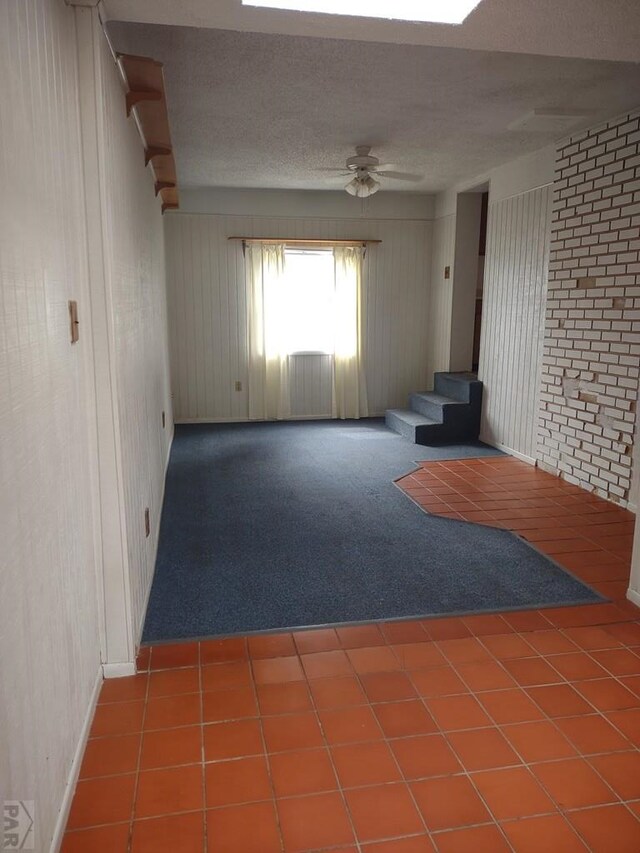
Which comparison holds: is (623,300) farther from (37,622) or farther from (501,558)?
(37,622)

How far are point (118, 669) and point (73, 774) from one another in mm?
503

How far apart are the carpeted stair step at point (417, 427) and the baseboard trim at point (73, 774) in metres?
4.22

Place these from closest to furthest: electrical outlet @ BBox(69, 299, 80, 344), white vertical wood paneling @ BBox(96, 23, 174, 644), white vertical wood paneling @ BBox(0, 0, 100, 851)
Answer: white vertical wood paneling @ BBox(0, 0, 100, 851) < electrical outlet @ BBox(69, 299, 80, 344) < white vertical wood paneling @ BBox(96, 23, 174, 644)

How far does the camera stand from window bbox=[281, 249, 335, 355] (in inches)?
266

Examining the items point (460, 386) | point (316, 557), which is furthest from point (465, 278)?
point (316, 557)

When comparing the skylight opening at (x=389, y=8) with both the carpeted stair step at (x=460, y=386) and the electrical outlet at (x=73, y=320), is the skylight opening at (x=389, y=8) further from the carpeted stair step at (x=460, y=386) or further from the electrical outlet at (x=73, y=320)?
the carpeted stair step at (x=460, y=386)

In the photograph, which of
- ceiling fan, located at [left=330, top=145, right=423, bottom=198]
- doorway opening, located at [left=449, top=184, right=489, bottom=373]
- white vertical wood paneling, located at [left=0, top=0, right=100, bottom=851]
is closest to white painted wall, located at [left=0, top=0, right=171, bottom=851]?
white vertical wood paneling, located at [left=0, top=0, right=100, bottom=851]

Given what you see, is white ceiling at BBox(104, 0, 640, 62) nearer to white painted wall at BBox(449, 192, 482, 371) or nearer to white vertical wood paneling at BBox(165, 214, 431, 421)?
white painted wall at BBox(449, 192, 482, 371)

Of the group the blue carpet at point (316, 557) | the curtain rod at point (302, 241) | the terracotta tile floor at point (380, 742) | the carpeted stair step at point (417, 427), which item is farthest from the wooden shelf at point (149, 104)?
the carpeted stair step at point (417, 427)

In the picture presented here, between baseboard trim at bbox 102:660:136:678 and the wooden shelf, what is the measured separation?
7.22 feet

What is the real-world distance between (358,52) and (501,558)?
2640mm

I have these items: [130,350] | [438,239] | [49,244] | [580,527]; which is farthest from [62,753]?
[438,239]

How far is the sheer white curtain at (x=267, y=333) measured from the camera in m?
6.56

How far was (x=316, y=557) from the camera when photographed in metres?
3.16
